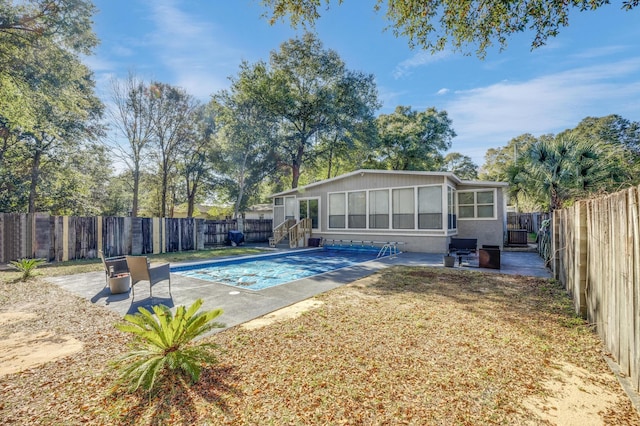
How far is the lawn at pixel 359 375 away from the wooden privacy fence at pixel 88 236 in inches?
285

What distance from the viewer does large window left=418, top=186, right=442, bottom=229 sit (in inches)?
509

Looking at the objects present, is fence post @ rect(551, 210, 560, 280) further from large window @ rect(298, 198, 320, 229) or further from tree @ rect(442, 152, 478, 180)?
tree @ rect(442, 152, 478, 180)

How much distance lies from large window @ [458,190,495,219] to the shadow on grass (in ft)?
48.1

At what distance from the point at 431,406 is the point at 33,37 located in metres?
13.8

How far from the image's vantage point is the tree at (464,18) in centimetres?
517

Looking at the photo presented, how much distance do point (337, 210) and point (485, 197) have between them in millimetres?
7617

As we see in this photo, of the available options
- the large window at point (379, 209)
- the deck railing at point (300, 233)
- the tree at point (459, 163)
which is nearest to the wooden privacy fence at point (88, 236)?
the deck railing at point (300, 233)

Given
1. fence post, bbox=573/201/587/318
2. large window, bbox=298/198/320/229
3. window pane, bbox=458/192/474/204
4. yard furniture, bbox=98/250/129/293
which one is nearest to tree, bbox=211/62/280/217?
large window, bbox=298/198/320/229

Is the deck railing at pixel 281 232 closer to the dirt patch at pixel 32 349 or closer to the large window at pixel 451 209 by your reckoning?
the large window at pixel 451 209

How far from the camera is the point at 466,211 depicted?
48.5 ft

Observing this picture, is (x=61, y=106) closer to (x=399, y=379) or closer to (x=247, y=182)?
(x=399, y=379)

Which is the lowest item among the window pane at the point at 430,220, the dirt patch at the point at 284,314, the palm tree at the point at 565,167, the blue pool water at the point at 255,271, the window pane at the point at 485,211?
the blue pool water at the point at 255,271

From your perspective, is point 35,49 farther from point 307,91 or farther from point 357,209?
point 307,91

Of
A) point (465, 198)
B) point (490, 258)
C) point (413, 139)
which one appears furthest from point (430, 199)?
point (413, 139)
